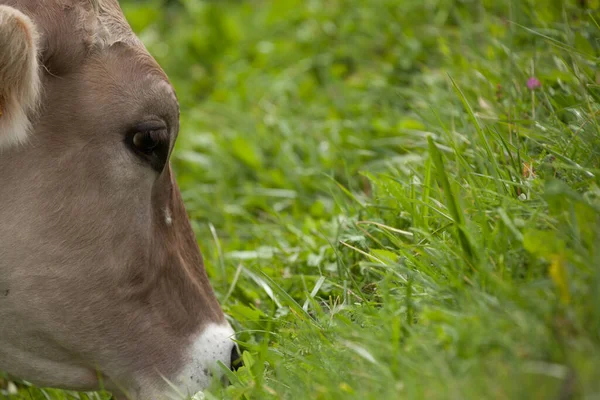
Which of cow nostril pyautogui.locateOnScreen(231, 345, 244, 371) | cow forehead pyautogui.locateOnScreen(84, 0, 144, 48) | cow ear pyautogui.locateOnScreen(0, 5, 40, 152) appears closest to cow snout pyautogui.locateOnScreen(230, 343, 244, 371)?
cow nostril pyautogui.locateOnScreen(231, 345, 244, 371)

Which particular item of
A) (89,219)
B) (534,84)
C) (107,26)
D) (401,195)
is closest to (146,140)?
(89,219)

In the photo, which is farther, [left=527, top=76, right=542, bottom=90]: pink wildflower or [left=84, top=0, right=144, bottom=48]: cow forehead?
[left=527, top=76, right=542, bottom=90]: pink wildflower

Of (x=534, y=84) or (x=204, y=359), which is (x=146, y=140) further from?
(x=534, y=84)

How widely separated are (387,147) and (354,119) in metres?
0.55

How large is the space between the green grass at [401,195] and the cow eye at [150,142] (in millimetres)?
518

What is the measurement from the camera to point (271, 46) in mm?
5691

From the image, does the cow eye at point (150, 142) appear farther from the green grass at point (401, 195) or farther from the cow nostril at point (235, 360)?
the cow nostril at point (235, 360)

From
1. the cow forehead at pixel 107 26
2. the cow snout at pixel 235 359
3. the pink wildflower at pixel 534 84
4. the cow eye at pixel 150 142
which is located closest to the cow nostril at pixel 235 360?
the cow snout at pixel 235 359

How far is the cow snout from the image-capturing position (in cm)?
262

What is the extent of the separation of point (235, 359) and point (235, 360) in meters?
0.04

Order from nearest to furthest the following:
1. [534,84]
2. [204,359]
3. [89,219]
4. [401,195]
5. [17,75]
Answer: [17,75], [89,219], [204,359], [401,195], [534,84]

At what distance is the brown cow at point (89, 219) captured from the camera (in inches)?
96.9

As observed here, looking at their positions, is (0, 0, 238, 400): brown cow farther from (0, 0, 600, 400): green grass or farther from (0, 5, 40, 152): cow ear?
(0, 0, 600, 400): green grass

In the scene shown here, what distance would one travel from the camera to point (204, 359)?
262 cm
